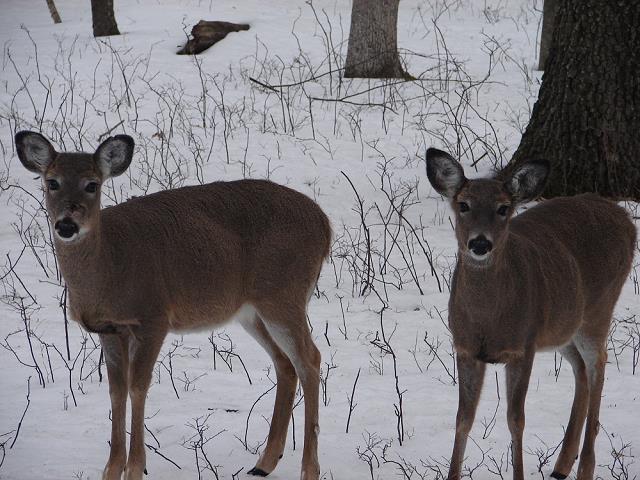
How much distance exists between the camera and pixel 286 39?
17.0 metres

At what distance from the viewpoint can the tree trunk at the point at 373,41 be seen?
1422 cm

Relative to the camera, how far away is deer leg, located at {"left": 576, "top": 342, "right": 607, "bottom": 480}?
17.6 feet

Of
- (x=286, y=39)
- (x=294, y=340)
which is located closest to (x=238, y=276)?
(x=294, y=340)

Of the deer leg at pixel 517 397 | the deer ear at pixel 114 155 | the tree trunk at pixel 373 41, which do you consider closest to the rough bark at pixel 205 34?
the tree trunk at pixel 373 41

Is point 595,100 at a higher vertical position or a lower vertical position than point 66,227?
higher

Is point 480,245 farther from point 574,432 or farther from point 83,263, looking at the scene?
point 83,263

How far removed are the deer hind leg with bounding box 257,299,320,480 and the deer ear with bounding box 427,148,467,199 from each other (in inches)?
42.8

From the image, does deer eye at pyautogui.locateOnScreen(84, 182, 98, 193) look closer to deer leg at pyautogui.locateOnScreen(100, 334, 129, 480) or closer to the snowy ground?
deer leg at pyautogui.locateOnScreen(100, 334, 129, 480)

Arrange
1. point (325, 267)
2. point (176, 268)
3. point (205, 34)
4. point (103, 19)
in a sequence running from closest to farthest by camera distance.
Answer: point (176, 268), point (325, 267), point (205, 34), point (103, 19)

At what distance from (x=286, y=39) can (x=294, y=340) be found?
1212 cm

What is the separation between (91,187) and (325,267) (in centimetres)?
406

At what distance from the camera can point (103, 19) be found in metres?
17.4

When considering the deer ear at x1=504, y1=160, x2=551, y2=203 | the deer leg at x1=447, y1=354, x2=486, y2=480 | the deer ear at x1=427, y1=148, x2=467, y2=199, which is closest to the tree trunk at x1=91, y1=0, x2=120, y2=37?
the deer ear at x1=427, y1=148, x2=467, y2=199

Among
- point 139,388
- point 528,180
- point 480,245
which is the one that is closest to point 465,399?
point 480,245
